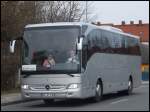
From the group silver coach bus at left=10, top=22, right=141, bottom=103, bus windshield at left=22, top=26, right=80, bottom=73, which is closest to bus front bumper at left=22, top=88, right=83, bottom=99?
silver coach bus at left=10, top=22, right=141, bottom=103

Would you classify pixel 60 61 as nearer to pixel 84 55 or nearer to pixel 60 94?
pixel 84 55

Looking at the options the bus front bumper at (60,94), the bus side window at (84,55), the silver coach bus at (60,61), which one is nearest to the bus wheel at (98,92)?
the silver coach bus at (60,61)

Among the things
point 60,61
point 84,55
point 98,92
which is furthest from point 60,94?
point 98,92

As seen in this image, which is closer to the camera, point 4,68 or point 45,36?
point 45,36

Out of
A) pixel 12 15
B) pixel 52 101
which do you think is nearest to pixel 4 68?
pixel 12 15

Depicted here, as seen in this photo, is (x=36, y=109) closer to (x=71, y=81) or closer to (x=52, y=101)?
(x=71, y=81)

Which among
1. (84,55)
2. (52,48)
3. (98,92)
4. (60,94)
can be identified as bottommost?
(98,92)

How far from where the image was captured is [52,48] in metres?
21.7

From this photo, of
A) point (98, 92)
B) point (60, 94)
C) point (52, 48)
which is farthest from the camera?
point (98, 92)

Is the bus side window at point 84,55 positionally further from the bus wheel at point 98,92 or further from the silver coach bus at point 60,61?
the bus wheel at point 98,92

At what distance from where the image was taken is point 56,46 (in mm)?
21672

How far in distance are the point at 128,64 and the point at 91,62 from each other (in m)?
6.70

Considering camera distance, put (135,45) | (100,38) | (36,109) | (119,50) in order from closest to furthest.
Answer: (36,109) < (100,38) < (119,50) < (135,45)

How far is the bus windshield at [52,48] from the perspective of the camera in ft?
70.4
